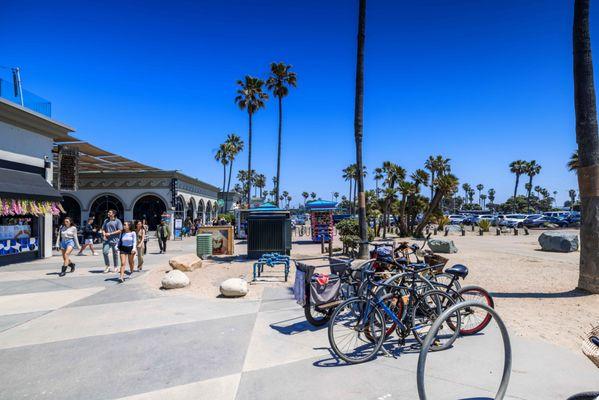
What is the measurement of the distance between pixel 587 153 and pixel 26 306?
11.6 meters

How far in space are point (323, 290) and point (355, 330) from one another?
2.70 feet

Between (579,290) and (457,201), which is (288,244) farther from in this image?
(457,201)

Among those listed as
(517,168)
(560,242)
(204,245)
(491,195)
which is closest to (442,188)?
(560,242)

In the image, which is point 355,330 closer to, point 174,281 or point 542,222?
point 174,281

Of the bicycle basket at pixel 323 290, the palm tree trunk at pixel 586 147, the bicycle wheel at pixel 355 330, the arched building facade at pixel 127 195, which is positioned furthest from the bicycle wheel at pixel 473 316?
the arched building facade at pixel 127 195

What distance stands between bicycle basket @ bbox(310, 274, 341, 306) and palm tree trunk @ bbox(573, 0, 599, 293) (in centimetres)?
583

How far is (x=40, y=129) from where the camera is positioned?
1377 centimetres

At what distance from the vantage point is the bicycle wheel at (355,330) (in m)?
4.01

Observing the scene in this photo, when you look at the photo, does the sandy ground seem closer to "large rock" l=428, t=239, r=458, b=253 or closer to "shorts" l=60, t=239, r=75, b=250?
"large rock" l=428, t=239, r=458, b=253

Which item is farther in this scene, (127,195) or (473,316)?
(127,195)

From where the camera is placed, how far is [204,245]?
13.3 meters

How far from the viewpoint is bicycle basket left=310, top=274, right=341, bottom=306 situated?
484 cm

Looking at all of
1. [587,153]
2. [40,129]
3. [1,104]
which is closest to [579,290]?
[587,153]

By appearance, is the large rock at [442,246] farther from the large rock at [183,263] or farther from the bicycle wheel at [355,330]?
the bicycle wheel at [355,330]
